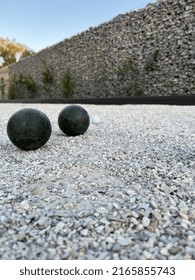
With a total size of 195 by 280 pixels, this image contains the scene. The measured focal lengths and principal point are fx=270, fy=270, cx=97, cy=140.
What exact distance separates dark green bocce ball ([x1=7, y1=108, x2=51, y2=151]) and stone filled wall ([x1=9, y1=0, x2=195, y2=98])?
6.95 metres

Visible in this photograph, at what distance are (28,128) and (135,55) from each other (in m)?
8.46

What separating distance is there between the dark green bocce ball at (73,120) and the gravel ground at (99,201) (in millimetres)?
557

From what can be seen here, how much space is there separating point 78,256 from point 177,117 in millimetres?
5293

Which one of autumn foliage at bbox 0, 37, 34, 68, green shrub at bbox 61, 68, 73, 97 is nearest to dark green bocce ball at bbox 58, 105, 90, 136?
green shrub at bbox 61, 68, 73, 97

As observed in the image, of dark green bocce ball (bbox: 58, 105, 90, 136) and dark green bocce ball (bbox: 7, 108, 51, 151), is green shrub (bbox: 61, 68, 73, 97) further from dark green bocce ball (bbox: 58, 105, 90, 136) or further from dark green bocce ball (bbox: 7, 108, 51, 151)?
dark green bocce ball (bbox: 7, 108, 51, 151)

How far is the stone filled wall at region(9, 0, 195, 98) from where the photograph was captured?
9.24 meters

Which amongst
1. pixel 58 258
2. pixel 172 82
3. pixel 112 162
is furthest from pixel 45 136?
pixel 172 82

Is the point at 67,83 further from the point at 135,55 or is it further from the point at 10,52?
the point at 10,52

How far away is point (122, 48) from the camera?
11500mm

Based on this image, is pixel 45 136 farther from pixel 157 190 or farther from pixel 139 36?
pixel 139 36

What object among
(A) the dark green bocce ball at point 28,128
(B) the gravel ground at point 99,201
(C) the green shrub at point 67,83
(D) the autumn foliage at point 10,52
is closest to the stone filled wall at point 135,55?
(C) the green shrub at point 67,83

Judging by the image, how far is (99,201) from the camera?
214 centimetres

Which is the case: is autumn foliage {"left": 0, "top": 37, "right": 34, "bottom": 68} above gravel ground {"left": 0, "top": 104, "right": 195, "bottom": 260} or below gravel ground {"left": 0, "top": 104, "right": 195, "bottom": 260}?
above

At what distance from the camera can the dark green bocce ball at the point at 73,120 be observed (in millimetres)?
4387
